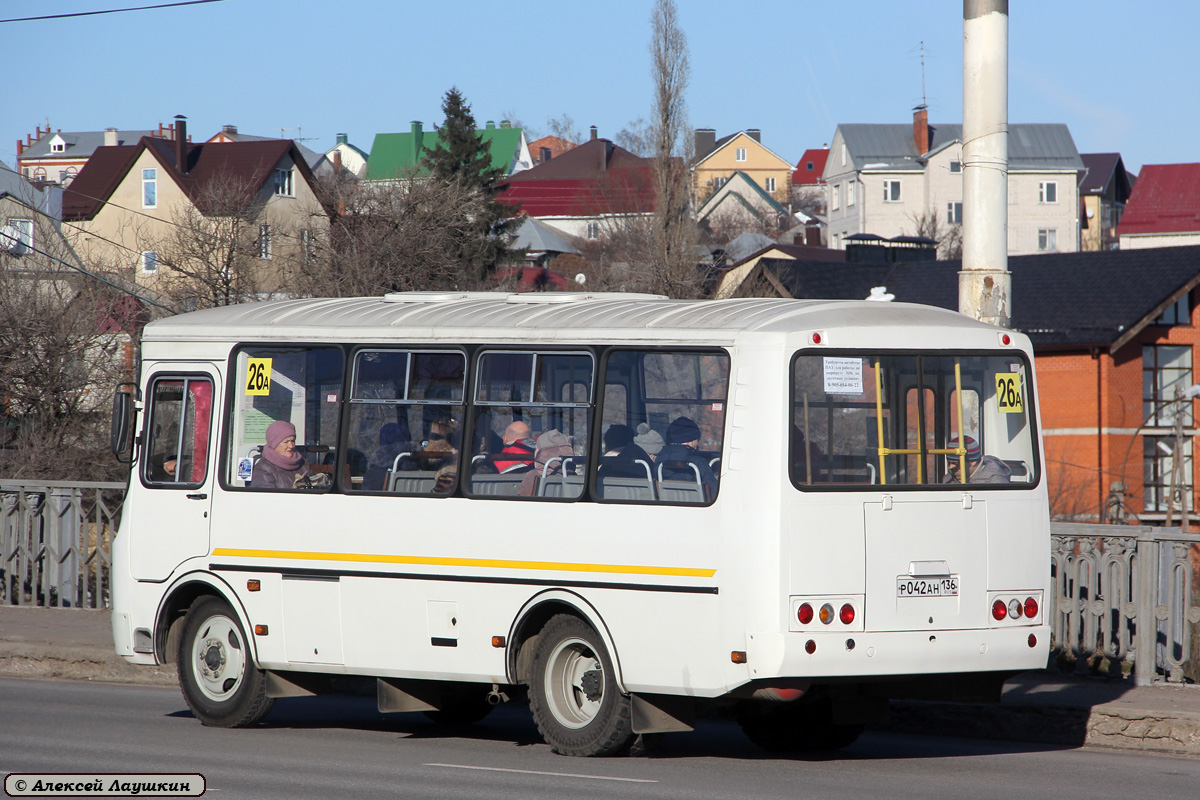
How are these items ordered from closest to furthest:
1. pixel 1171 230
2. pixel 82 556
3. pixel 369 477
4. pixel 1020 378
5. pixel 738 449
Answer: pixel 738 449
pixel 1020 378
pixel 369 477
pixel 82 556
pixel 1171 230

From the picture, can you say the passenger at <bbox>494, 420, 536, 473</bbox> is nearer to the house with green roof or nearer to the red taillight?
the red taillight

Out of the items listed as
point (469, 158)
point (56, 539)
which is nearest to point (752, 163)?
point (469, 158)

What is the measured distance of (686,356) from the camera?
912cm

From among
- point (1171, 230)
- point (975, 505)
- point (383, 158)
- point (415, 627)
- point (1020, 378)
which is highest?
point (383, 158)

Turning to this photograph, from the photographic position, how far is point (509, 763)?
9.24 m

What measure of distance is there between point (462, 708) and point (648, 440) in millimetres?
3012

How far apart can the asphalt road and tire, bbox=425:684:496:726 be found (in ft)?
0.32

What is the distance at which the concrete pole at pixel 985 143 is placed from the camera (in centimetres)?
1162

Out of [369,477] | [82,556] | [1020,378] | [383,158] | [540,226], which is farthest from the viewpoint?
[383,158]

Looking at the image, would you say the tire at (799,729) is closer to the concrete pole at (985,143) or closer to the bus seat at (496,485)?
the bus seat at (496,485)

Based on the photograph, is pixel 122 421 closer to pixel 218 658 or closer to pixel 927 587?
pixel 218 658

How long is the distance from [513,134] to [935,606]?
15830 cm

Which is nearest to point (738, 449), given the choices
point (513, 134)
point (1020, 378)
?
point (1020, 378)

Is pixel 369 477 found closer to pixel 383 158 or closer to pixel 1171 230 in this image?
pixel 1171 230
